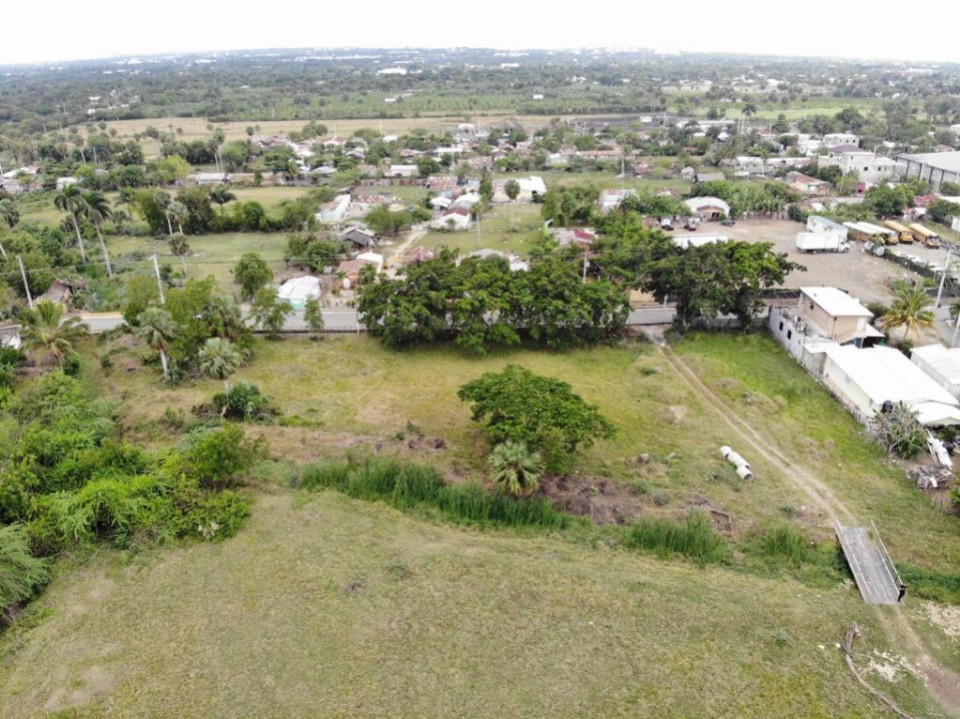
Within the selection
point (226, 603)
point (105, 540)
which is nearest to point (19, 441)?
point (105, 540)

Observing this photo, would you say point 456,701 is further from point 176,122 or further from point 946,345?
point 176,122

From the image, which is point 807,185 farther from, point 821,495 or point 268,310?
point 268,310

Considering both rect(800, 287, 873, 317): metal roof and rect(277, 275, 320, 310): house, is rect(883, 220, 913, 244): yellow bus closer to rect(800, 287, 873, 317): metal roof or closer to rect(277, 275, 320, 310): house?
rect(800, 287, 873, 317): metal roof

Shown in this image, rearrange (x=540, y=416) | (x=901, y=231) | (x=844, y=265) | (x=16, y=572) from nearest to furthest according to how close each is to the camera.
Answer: (x=16, y=572) → (x=540, y=416) → (x=844, y=265) → (x=901, y=231)

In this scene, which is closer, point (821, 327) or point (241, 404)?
point (241, 404)

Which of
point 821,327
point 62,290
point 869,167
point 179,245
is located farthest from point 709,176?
point 62,290
